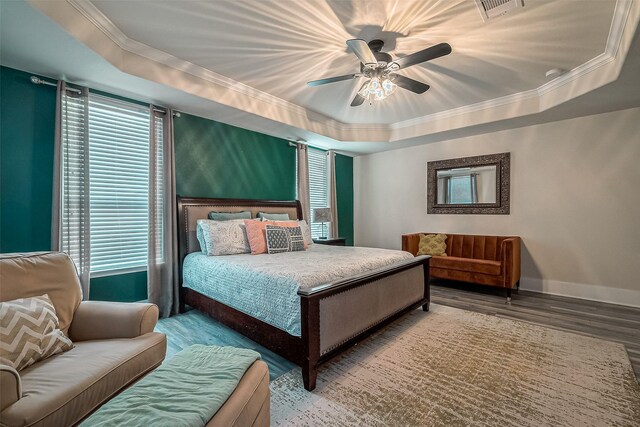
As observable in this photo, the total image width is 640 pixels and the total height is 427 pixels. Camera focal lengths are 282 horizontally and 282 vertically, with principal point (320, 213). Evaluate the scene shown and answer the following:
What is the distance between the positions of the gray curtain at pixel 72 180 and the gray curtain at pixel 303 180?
3.09 metres

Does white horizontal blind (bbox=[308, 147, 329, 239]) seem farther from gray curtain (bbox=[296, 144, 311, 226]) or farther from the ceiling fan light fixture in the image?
the ceiling fan light fixture

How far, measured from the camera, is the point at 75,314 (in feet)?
5.84

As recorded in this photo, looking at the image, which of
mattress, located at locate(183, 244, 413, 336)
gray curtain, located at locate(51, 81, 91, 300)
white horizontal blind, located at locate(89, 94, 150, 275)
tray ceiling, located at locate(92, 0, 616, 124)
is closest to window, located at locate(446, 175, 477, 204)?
tray ceiling, located at locate(92, 0, 616, 124)

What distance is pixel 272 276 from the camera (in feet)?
7.63

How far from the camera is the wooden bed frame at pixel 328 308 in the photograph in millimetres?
2008

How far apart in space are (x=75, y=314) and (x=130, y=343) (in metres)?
0.49

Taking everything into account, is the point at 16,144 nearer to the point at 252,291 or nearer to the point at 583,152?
the point at 252,291

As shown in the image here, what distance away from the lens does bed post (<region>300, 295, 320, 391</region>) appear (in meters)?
1.97

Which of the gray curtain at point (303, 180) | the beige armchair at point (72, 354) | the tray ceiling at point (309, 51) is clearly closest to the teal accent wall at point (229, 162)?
the gray curtain at point (303, 180)

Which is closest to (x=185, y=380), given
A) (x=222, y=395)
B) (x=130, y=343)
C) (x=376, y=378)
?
(x=222, y=395)

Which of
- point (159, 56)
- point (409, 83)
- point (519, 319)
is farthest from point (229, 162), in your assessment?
point (519, 319)

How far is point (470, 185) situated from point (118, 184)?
17.3 feet

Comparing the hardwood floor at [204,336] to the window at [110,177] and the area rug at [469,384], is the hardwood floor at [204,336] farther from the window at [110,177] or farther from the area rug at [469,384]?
the window at [110,177]

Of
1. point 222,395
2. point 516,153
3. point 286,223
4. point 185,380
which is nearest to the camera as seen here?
point 222,395
